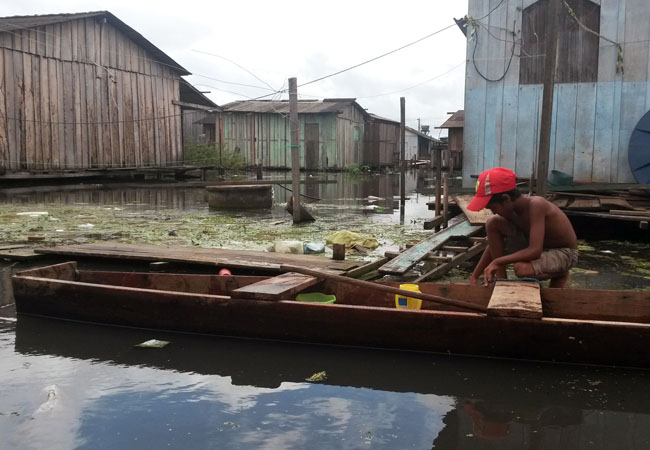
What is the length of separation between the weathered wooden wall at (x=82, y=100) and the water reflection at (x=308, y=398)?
A: 13.7 meters

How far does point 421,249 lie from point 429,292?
1719 mm

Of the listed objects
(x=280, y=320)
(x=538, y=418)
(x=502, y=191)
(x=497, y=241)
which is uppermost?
(x=502, y=191)

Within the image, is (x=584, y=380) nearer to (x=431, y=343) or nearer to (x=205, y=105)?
(x=431, y=343)

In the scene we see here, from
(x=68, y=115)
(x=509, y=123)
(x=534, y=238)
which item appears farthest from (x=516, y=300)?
(x=68, y=115)

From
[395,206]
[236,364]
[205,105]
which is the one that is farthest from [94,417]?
[205,105]

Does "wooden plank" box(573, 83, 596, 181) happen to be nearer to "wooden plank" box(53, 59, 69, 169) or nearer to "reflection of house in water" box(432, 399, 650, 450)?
"reflection of house in water" box(432, 399, 650, 450)

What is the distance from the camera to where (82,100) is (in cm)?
Answer: 1783

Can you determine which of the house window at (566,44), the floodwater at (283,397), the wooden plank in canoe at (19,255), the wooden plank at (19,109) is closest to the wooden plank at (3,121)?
the wooden plank at (19,109)

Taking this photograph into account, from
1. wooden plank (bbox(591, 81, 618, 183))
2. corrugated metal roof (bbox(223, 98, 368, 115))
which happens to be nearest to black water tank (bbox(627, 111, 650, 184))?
wooden plank (bbox(591, 81, 618, 183))

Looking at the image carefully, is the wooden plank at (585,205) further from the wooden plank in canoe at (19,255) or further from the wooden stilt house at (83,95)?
the wooden stilt house at (83,95)

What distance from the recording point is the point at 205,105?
24.1m

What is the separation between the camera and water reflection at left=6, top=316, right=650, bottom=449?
293 centimetres

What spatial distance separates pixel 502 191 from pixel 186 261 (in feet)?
12.1

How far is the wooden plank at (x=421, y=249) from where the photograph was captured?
5.52 m
